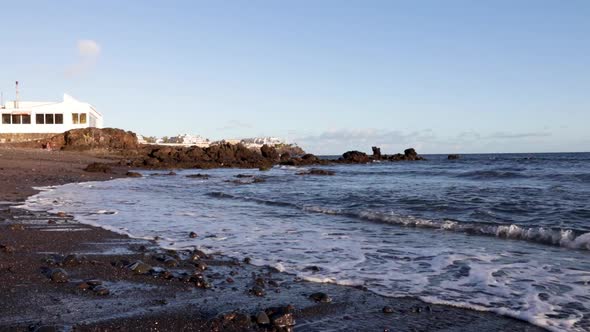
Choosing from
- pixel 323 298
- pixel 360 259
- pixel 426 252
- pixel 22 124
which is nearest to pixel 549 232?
pixel 426 252

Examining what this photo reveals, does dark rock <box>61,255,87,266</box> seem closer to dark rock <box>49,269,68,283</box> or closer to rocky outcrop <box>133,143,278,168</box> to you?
dark rock <box>49,269,68,283</box>

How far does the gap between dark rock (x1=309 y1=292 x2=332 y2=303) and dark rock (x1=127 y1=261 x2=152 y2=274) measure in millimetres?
1843

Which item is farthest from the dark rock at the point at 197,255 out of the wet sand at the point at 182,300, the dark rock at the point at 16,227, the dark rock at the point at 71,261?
the dark rock at the point at 16,227

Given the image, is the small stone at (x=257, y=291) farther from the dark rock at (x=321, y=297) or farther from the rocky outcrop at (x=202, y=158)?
the rocky outcrop at (x=202, y=158)

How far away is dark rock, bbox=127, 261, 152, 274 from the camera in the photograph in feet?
16.8

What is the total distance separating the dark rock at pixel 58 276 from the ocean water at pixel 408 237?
2.22 metres

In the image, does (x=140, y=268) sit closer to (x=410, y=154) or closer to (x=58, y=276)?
(x=58, y=276)

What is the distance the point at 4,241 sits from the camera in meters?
6.54

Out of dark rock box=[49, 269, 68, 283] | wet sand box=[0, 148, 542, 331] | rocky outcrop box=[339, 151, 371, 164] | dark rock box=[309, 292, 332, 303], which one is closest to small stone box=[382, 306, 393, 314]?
wet sand box=[0, 148, 542, 331]

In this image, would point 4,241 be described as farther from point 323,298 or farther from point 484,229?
point 484,229

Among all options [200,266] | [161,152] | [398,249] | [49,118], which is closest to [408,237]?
[398,249]

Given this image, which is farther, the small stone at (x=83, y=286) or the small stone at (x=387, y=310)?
the small stone at (x=83, y=286)

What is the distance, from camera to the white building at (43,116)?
1936 inches

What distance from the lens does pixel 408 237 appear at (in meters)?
8.34
